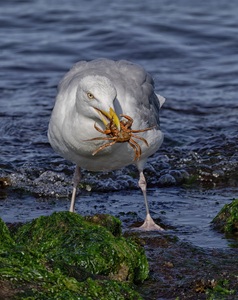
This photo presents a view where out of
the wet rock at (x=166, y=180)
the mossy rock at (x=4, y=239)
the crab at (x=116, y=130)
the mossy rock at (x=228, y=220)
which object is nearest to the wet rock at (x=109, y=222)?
the crab at (x=116, y=130)

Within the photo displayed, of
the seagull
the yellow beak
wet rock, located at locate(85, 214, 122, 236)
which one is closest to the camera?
the yellow beak

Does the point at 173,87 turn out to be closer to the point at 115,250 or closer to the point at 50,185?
the point at 50,185

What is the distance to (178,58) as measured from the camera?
14.2 meters

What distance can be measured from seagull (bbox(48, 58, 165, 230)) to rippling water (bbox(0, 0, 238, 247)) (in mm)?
624

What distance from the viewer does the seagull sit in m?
A: 6.37

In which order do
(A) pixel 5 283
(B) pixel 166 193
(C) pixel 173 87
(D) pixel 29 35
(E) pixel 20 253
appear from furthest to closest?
(D) pixel 29 35 → (C) pixel 173 87 → (B) pixel 166 193 → (E) pixel 20 253 → (A) pixel 5 283

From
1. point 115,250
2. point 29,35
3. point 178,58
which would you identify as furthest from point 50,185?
point 29,35

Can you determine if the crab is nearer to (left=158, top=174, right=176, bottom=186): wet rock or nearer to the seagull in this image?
the seagull

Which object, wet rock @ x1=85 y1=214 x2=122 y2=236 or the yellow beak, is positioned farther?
wet rock @ x1=85 y1=214 x2=122 y2=236

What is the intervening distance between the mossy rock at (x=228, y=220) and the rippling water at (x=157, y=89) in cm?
11

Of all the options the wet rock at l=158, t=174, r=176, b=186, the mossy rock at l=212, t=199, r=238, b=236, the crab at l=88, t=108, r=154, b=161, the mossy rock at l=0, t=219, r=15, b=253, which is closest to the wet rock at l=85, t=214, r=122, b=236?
the crab at l=88, t=108, r=154, b=161

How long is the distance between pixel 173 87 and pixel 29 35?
13.4 feet

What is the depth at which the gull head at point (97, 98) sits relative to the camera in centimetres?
627

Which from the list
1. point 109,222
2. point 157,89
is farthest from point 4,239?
point 157,89
